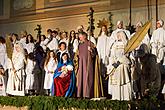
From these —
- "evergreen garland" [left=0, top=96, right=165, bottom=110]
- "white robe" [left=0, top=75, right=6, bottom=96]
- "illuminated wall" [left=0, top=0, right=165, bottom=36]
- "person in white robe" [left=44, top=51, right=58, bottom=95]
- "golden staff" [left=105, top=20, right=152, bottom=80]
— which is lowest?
"evergreen garland" [left=0, top=96, right=165, bottom=110]

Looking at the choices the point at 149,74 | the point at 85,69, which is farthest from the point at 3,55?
the point at 149,74

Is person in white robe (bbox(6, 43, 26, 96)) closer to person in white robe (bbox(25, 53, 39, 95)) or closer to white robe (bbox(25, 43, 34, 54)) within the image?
person in white robe (bbox(25, 53, 39, 95))

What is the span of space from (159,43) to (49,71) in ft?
Result: 11.1

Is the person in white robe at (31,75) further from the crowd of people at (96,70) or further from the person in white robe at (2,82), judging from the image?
the person in white robe at (2,82)

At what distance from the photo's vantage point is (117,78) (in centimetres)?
1123

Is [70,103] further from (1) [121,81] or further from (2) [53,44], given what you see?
(2) [53,44]

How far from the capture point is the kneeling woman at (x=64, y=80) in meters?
11.7

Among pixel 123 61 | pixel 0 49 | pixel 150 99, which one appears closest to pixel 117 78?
pixel 123 61

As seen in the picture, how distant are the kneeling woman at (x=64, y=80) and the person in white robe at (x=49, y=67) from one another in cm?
123

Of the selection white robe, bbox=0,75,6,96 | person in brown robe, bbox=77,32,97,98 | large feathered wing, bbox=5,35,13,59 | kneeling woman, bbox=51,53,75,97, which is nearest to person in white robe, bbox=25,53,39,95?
large feathered wing, bbox=5,35,13,59

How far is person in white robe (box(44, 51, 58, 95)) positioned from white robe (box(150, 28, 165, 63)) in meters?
2.93

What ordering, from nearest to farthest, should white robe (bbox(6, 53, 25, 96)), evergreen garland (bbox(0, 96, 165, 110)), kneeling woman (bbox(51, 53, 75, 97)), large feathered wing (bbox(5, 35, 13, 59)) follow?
evergreen garland (bbox(0, 96, 165, 110))
kneeling woman (bbox(51, 53, 75, 97))
white robe (bbox(6, 53, 25, 96))
large feathered wing (bbox(5, 35, 13, 59))

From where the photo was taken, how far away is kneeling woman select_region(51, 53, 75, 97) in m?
11.7

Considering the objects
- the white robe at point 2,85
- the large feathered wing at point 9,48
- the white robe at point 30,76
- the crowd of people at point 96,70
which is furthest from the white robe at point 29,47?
the white robe at point 2,85
